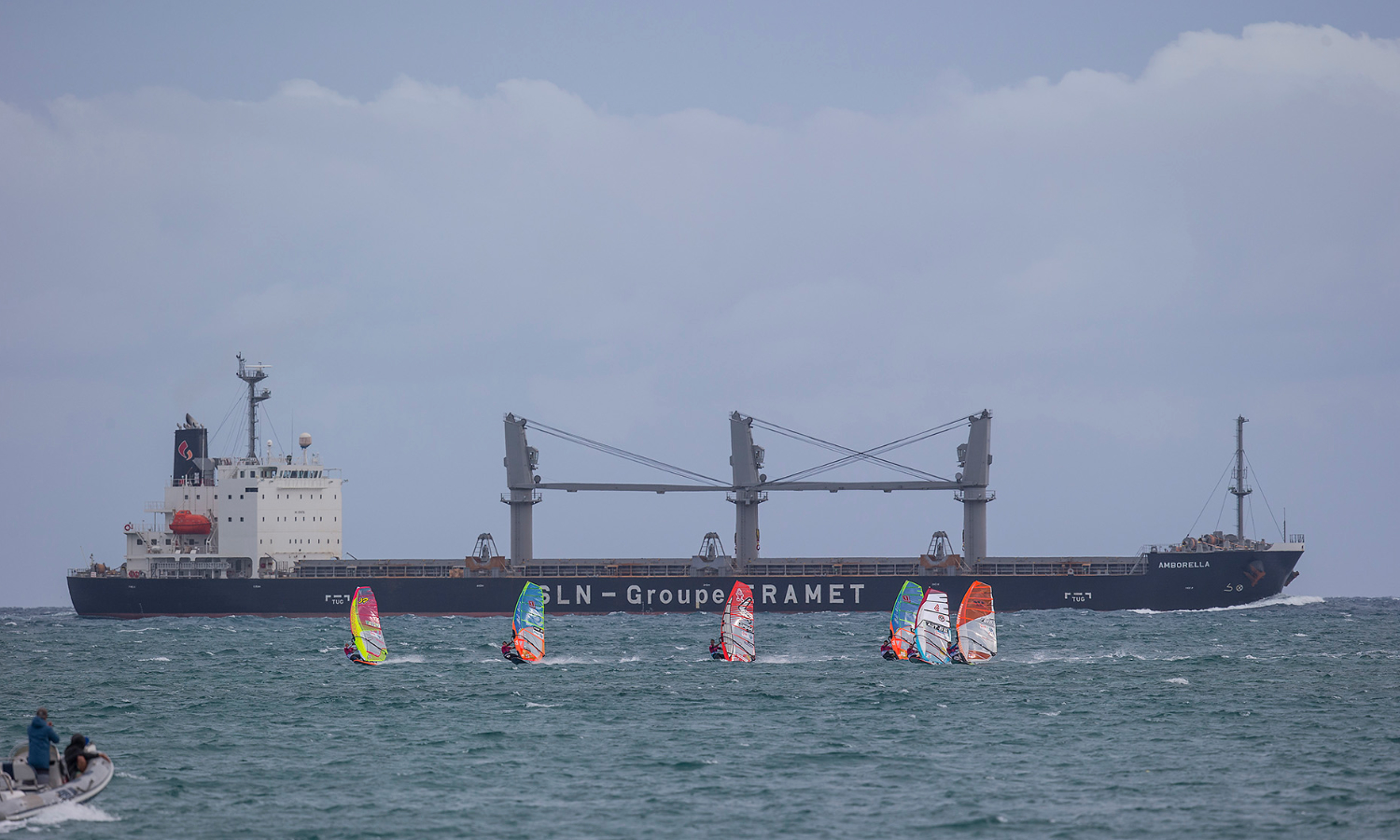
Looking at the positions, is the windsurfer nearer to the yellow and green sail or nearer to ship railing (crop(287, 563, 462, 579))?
the yellow and green sail

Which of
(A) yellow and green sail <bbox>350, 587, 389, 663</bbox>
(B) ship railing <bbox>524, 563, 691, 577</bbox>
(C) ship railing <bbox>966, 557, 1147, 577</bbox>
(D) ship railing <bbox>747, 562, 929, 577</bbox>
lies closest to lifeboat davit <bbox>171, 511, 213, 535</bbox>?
(B) ship railing <bbox>524, 563, 691, 577</bbox>

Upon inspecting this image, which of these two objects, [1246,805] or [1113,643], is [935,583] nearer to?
[1113,643]

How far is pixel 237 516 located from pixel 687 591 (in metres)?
23.4

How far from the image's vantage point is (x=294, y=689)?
114 ft

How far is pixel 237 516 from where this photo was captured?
6925 cm

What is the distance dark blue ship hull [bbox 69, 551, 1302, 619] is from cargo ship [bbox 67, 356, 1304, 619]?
0.22 ft

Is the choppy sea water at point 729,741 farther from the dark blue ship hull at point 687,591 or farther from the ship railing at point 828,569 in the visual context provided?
the ship railing at point 828,569

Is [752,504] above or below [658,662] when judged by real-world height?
above

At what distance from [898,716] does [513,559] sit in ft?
140

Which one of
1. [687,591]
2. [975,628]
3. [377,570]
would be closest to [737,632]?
[975,628]

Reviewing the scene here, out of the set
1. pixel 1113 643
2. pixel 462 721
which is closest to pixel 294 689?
pixel 462 721

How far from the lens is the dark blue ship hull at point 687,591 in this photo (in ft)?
217

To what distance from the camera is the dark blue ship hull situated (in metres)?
66.2

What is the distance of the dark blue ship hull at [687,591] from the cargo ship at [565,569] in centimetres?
7
